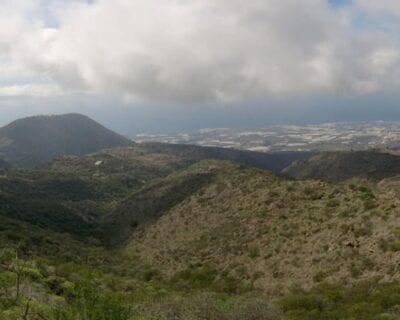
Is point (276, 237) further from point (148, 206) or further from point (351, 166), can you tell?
point (351, 166)

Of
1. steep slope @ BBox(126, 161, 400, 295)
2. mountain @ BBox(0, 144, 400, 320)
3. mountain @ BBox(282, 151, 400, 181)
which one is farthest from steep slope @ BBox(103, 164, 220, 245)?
mountain @ BBox(282, 151, 400, 181)

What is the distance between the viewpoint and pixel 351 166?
146 m

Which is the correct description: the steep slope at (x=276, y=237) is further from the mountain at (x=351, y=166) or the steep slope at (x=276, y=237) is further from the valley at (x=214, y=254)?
the mountain at (x=351, y=166)

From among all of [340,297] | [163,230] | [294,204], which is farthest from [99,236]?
[340,297]

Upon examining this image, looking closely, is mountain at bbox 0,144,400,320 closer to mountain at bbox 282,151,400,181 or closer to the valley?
the valley

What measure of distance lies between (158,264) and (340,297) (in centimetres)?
2552

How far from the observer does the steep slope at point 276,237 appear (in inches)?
1436

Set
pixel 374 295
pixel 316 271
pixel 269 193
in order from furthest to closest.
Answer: pixel 269 193, pixel 316 271, pixel 374 295

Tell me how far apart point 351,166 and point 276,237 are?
10803 cm

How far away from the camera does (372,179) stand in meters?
121

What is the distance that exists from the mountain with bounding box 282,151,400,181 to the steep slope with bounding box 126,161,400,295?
69.1m

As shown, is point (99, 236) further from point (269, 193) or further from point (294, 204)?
point (294, 204)

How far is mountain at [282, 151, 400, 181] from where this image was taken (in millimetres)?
127219

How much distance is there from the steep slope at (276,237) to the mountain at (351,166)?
69.1 metres
